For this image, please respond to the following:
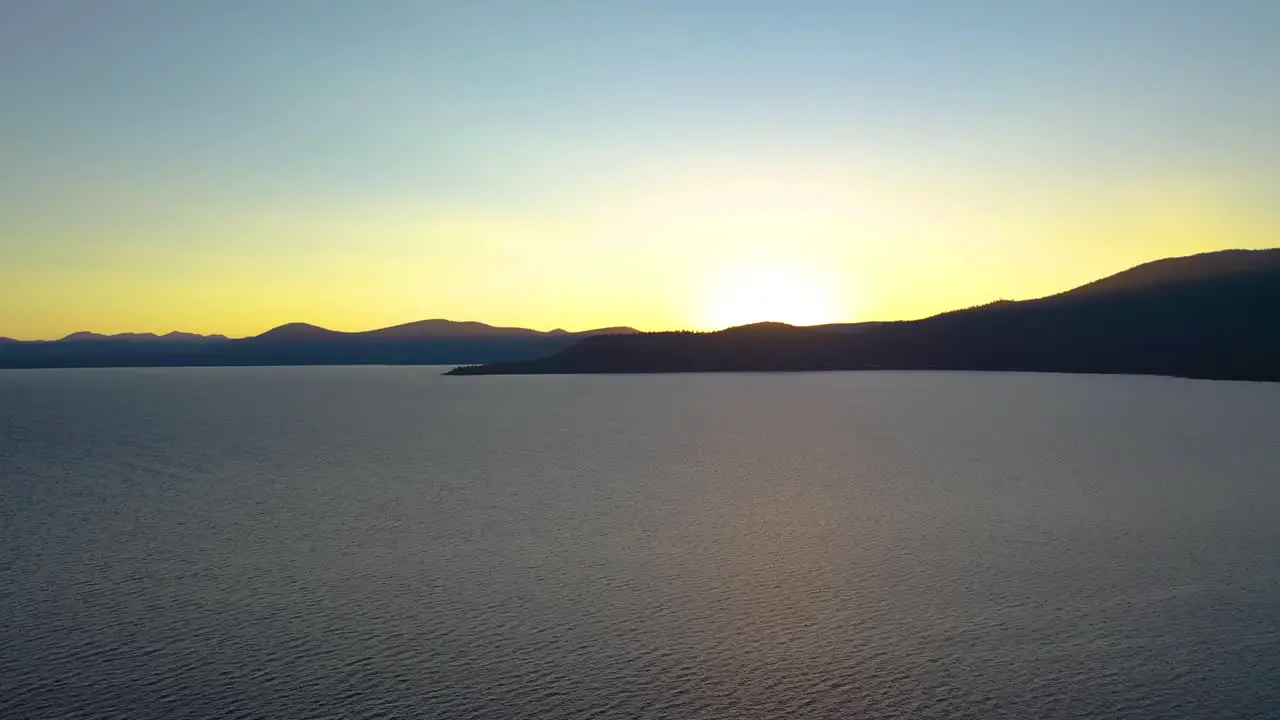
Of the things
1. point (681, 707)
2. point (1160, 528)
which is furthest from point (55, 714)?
point (1160, 528)

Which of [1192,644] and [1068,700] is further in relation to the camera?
[1192,644]

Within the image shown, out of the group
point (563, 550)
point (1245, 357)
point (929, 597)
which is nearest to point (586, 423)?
point (563, 550)

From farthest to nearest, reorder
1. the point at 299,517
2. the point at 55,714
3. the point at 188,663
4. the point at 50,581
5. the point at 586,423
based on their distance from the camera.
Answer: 1. the point at 586,423
2. the point at 299,517
3. the point at 50,581
4. the point at 188,663
5. the point at 55,714

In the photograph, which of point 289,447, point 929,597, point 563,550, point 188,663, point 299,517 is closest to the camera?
point 188,663

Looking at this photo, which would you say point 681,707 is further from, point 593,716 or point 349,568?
point 349,568

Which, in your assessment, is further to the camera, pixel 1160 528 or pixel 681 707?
pixel 1160 528

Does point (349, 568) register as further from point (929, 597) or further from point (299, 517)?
point (929, 597)

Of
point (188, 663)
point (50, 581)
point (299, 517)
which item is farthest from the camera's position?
point (299, 517)
